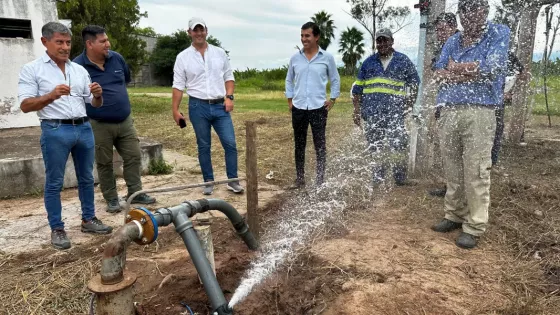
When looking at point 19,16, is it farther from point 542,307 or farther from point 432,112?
point 542,307

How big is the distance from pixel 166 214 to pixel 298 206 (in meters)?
2.30

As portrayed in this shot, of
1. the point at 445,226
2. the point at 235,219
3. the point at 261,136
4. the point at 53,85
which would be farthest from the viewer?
the point at 261,136

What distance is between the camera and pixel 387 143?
4910 mm

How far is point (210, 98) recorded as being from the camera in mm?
4488

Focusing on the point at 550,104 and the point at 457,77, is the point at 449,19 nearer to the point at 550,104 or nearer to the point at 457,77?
the point at 457,77

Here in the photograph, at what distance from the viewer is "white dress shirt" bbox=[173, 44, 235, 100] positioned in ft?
14.7

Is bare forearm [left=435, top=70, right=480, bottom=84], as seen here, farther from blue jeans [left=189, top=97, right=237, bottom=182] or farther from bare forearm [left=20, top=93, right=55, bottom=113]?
bare forearm [left=20, top=93, right=55, bottom=113]

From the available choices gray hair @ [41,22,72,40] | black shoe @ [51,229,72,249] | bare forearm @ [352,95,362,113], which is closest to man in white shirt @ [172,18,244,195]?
gray hair @ [41,22,72,40]

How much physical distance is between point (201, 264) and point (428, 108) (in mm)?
3675

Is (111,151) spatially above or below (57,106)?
below

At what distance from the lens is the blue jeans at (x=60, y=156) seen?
334 centimetres

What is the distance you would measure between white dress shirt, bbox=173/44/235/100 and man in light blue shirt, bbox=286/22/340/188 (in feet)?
2.74

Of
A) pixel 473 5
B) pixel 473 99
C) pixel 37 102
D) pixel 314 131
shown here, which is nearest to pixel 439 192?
pixel 314 131

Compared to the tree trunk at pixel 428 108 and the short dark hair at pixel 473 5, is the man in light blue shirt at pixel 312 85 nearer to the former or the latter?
the tree trunk at pixel 428 108
